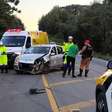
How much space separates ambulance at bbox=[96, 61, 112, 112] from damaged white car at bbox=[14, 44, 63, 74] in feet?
54.8

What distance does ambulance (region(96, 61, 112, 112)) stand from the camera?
9.74m

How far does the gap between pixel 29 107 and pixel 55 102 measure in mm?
1080

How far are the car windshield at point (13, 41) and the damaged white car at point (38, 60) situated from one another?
3.36 meters

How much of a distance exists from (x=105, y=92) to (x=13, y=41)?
77.4 feet

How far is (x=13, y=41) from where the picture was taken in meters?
33.2

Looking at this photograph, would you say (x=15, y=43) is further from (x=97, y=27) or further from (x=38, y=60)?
(x=97, y=27)

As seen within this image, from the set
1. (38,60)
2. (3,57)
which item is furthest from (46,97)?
(3,57)

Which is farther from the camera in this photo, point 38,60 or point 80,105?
point 38,60

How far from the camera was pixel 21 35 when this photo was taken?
33.7 metres

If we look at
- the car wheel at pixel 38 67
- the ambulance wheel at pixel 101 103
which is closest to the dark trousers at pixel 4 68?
the car wheel at pixel 38 67

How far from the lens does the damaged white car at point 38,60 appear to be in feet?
89.6

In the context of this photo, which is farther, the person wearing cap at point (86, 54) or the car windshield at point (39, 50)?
the car windshield at point (39, 50)

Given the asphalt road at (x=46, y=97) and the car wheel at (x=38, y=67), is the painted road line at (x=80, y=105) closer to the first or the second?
the asphalt road at (x=46, y=97)

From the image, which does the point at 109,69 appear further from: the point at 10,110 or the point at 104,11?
the point at 104,11
